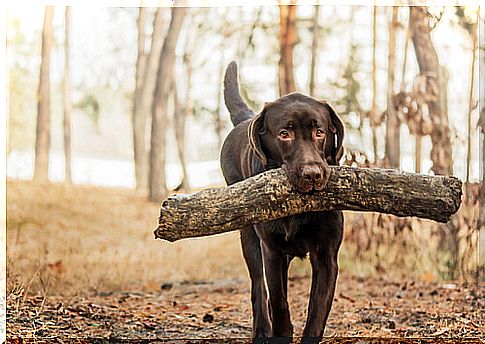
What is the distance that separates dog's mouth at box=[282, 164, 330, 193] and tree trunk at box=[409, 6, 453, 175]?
10.3 ft

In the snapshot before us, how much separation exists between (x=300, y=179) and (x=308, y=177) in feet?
0.10

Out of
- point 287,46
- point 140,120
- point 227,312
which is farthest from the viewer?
point 140,120

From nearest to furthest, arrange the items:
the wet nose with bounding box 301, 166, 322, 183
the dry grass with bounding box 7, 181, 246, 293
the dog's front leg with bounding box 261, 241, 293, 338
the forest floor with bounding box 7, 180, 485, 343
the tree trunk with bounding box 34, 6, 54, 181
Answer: the wet nose with bounding box 301, 166, 322, 183
the dog's front leg with bounding box 261, 241, 293, 338
the forest floor with bounding box 7, 180, 485, 343
the dry grass with bounding box 7, 181, 246, 293
the tree trunk with bounding box 34, 6, 54, 181

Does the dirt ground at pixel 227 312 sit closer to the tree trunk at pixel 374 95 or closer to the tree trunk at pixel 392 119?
the tree trunk at pixel 392 119

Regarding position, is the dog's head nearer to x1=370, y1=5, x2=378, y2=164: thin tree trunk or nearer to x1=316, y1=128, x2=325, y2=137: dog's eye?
x1=316, y1=128, x2=325, y2=137: dog's eye

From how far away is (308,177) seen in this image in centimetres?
283

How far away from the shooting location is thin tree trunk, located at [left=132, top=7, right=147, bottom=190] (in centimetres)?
618

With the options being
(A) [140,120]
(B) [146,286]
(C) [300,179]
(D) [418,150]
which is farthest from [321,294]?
(A) [140,120]

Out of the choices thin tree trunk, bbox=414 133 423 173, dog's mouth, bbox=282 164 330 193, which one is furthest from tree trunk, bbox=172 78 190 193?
dog's mouth, bbox=282 164 330 193

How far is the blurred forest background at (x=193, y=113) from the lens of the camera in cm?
580

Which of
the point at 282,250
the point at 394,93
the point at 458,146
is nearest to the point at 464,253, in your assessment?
the point at 458,146

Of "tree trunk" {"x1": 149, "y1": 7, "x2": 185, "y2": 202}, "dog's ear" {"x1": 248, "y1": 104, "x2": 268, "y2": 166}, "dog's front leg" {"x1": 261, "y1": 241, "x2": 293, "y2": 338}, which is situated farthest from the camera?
"tree trunk" {"x1": 149, "y1": 7, "x2": 185, "y2": 202}

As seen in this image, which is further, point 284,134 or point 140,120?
point 140,120

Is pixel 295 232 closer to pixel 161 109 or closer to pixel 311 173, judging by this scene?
pixel 311 173
